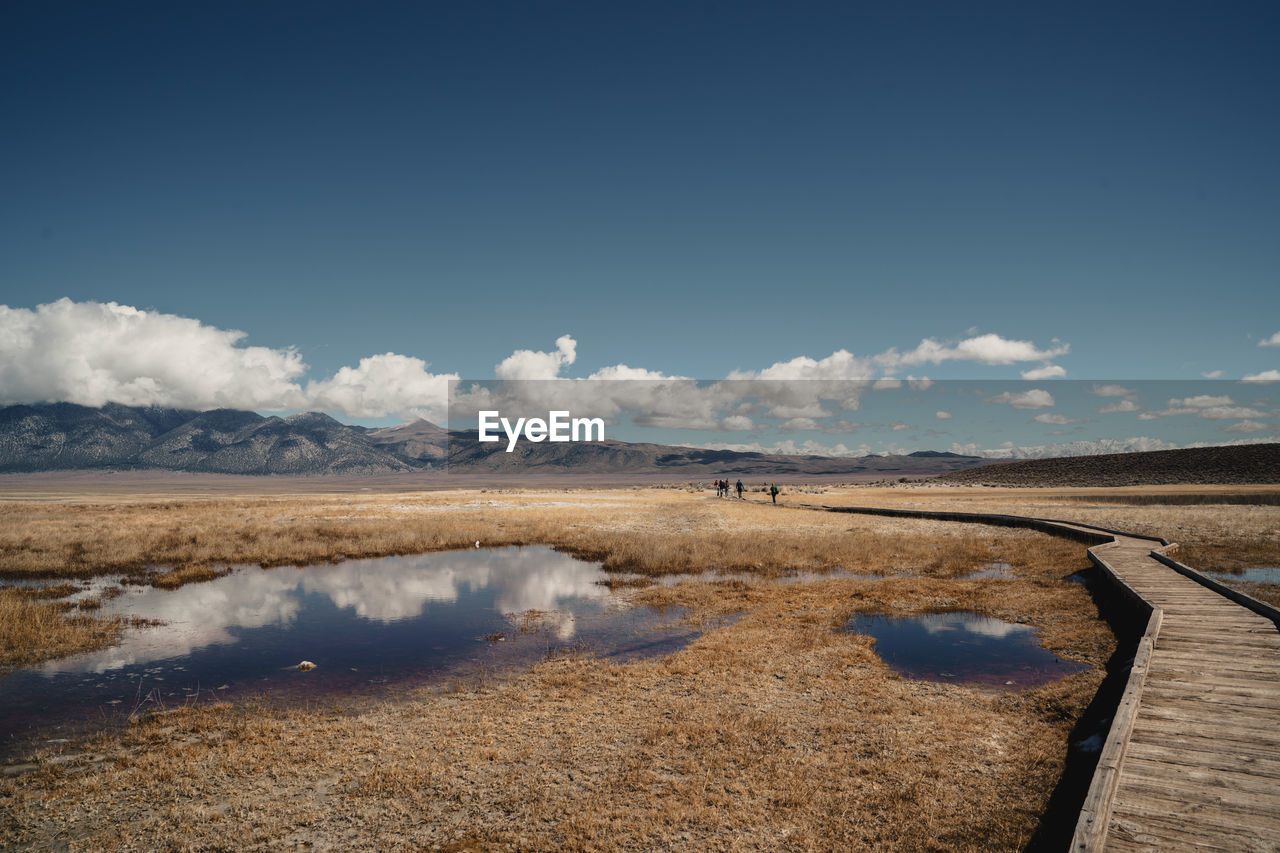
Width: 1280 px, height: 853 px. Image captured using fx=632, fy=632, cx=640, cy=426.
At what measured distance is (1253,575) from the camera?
23.7 metres


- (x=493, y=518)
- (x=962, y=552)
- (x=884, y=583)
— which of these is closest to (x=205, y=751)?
(x=884, y=583)

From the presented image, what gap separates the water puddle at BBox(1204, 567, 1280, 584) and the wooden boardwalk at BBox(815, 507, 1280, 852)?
392 inches

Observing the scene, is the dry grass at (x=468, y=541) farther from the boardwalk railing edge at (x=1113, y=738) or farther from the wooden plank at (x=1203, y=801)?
the wooden plank at (x=1203, y=801)

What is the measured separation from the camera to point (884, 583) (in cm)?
2516

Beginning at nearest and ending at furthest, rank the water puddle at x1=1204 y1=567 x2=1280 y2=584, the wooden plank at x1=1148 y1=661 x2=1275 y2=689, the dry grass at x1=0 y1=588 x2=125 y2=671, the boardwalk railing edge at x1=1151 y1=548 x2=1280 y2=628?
the wooden plank at x1=1148 y1=661 x2=1275 y2=689
the boardwalk railing edge at x1=1151 y1=548 x2=1280 y2=628
the dry grass at x1=0 y1=588 x2=125 y2=671
the water puddle at x1=1204 y1=567 x2=1280 y2=584

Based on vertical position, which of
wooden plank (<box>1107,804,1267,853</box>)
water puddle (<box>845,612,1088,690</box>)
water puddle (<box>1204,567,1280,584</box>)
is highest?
wooden plank (<box>1107,804,1267,853</box>)

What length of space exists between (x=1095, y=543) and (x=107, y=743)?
37.8 m

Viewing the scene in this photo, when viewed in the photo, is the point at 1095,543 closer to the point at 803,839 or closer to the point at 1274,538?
the point at 1274,538

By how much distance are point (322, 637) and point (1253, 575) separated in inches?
1296

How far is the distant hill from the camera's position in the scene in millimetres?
100375

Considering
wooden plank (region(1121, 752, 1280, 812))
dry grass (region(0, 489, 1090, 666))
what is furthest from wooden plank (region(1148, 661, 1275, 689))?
dry grass (region(0, 489, 1090, 666))

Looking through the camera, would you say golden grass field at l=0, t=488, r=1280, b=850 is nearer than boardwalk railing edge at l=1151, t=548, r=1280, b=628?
Yes

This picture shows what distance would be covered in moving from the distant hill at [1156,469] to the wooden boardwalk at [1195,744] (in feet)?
372

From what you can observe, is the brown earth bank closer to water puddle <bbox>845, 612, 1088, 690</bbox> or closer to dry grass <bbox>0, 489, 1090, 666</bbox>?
water puddle <bbox>845, 612, 1088, 690</bbox>
